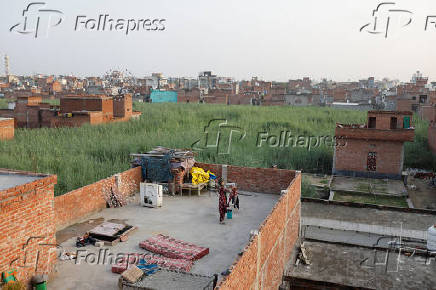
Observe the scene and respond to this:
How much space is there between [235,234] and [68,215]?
3855mm

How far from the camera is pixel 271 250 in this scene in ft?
28.4

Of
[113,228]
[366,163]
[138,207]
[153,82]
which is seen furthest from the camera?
[153,82]

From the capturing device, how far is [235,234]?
342 inches

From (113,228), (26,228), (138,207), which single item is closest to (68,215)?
(113,228)

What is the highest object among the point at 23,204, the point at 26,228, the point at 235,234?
the point at 23,204

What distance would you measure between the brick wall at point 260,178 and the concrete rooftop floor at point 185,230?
0.85 feet

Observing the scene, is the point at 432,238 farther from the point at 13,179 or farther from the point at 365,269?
the point at 13,179

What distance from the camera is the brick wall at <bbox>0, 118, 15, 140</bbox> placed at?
25.0m

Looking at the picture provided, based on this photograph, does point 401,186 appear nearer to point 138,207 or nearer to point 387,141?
point 387,141

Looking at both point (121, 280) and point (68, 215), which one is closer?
point (121, 280)

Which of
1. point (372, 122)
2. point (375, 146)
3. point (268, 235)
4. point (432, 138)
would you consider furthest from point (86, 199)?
point (432, 138)

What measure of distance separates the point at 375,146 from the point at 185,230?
18.1 meters

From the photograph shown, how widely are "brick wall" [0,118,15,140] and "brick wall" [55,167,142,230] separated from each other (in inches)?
699

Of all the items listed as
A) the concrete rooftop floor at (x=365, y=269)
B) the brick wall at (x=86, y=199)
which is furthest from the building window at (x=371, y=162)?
the brick wall at (x=86, y=199)
